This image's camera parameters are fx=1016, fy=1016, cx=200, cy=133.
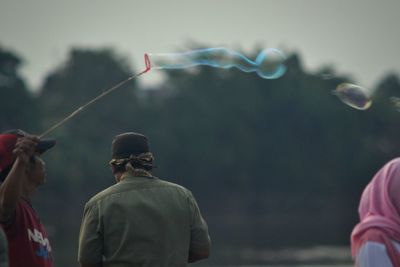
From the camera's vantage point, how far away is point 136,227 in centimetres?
522

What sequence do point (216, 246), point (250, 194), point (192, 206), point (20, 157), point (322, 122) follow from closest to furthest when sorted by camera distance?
point (20, 157) < point (192, 206) < point (216, 246) < point (250, 194) < point (322, 122)

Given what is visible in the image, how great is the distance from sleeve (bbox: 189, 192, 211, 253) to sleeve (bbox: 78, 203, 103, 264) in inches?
19.9

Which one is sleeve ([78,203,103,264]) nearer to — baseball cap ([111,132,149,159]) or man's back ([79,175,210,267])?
man's back ([79,175,210,267])

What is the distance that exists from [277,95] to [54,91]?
16.7 metres

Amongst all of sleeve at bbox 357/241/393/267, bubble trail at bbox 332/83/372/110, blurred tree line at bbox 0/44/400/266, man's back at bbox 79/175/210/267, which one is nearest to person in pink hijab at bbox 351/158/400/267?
sleeve at bbox 357/241/393/267

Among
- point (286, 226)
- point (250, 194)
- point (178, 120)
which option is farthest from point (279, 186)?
point (286, 226)

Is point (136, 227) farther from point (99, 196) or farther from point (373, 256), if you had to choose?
point (373, 256)

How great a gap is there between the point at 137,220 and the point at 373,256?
47.6 inches

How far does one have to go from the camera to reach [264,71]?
22.5 ft

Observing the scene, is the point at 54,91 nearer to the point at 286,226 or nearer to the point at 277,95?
the point at 277,95

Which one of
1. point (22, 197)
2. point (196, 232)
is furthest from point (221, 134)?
point (22, 197)

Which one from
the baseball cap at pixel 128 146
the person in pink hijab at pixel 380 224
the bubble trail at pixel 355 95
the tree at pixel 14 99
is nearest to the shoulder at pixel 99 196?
the baseball cap at pixel 128 146

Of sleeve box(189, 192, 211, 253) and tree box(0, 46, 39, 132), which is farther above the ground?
tree box(0, 46, 39, 132)

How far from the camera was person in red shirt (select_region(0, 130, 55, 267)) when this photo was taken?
4.95 m
